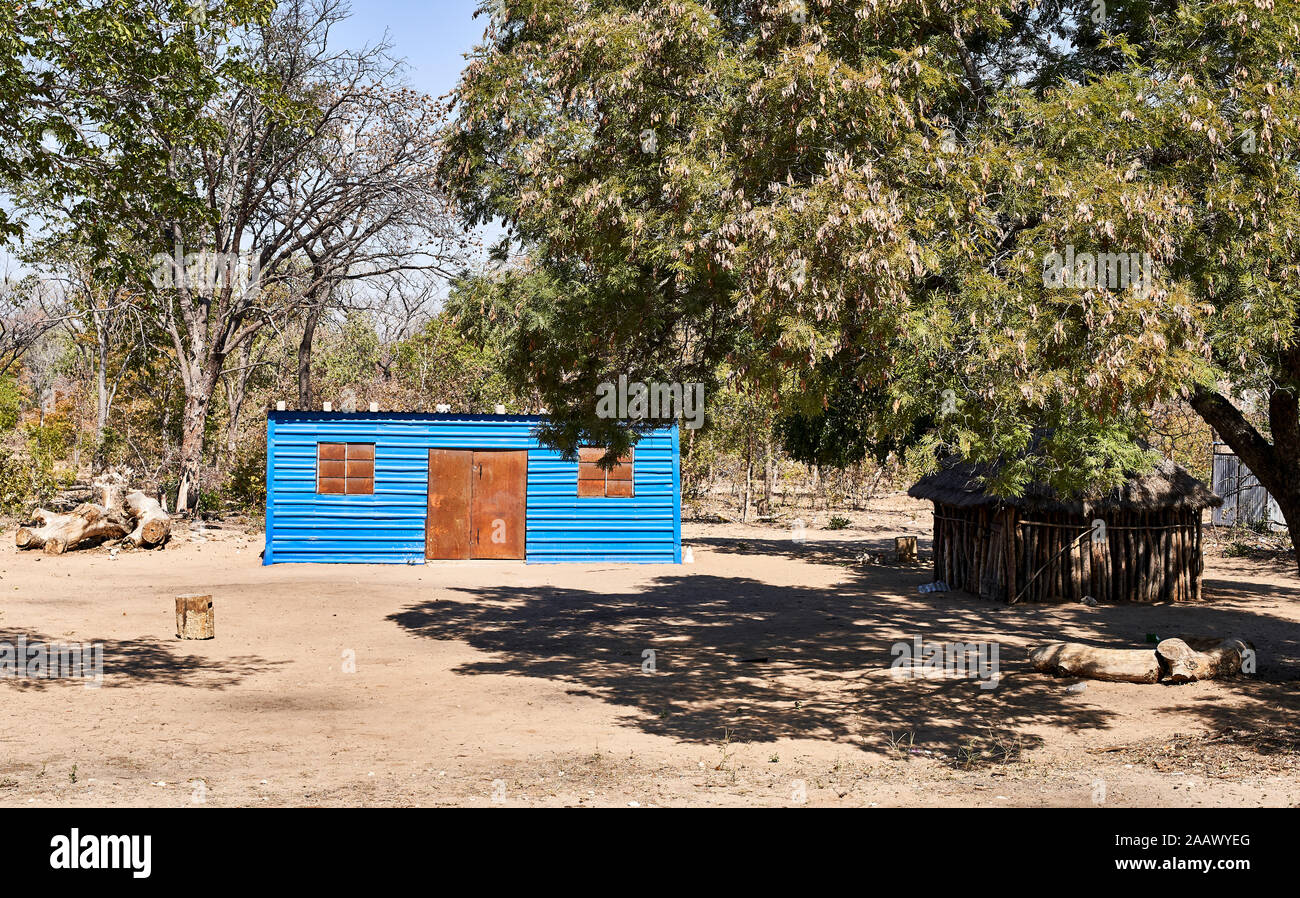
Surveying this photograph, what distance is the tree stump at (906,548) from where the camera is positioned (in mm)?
22312

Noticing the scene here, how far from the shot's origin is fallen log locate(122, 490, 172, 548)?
72.1 ft

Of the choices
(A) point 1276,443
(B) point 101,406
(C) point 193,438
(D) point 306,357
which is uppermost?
(D) point 306,357

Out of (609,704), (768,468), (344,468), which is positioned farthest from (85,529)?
(768,468)

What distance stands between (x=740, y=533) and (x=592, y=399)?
57.7ft

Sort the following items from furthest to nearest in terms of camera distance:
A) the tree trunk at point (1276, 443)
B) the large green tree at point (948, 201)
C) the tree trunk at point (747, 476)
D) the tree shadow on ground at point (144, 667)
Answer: the tree trunk at point (747, 476) → the tree shadow on ground at point (144, 667) → the tree trunk at point (1276, 443) → the large green tree at point (948, 201)

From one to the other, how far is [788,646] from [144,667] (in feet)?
23.6

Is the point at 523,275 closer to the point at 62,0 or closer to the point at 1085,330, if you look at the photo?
the point at 62,0

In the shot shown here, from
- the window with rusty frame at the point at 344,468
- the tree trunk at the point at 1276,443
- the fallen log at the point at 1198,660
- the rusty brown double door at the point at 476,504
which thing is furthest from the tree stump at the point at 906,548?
the tree trunk at the point at 1276,443

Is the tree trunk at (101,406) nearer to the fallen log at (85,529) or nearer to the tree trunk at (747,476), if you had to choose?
the fallen log at (85,529)

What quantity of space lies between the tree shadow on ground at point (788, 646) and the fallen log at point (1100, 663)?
0.25 m

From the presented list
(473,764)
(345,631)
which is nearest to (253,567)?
(345,631)

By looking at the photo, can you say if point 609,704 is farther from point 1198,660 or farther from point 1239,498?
point 1239,498

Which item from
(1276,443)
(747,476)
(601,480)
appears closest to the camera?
(1276,443)

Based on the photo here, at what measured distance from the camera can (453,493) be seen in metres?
21.8
